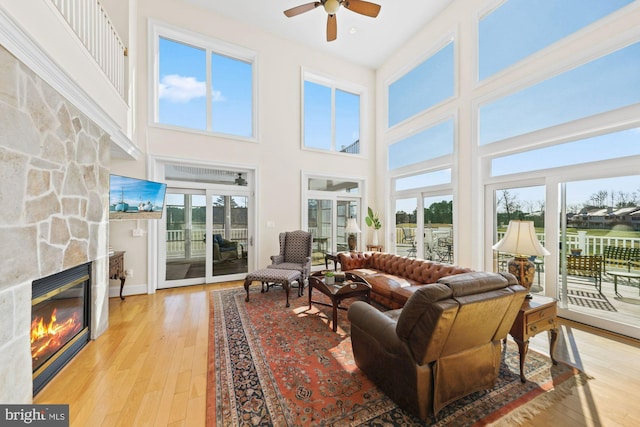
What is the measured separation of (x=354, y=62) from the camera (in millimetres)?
6645

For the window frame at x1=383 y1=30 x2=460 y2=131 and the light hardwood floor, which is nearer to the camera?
the light hardwood floor

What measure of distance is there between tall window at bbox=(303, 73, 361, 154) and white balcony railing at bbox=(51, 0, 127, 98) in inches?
141

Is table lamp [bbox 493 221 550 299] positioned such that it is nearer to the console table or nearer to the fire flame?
the fire flame

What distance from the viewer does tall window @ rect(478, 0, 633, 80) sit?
121 inches

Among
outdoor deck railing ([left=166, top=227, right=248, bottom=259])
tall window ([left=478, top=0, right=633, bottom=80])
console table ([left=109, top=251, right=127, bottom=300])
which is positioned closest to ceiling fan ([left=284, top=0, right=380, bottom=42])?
tall window ([left=478, top=0, right=633, bottom=80])

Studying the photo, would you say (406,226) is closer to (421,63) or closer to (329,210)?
(329,210)

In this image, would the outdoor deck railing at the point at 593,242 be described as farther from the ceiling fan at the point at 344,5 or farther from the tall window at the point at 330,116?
the tall window at the point at 330,116

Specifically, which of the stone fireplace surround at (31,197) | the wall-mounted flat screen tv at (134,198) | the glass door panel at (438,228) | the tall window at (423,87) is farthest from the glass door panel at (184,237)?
the tall window at (423,87)

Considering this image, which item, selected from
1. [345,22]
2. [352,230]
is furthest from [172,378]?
[345,22]

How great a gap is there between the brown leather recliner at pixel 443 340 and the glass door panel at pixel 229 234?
4103mm

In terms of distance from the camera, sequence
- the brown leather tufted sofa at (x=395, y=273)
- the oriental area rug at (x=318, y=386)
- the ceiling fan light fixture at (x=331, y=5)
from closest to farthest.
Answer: the oriental area rug at (x=318, y=386), the brown leather tufted sofa at (x=395, y=273), the ceiling fan light fixture at (x=331, y=5)

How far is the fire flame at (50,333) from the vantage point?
6.59 ft

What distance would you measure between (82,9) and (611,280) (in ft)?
22.5

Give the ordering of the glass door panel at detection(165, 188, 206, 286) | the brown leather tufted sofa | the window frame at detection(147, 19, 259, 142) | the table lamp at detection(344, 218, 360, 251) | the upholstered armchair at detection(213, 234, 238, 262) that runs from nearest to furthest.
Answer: the brown leather tufted sofa < the window frame at detection(147, 19, 259, 142) < the glass door panel at detection(165, 188, 206, 286) < the upholstered armchair at detection(213, 234, 238, 262) < the table lamp at detection(344, 218, 360, 251)
